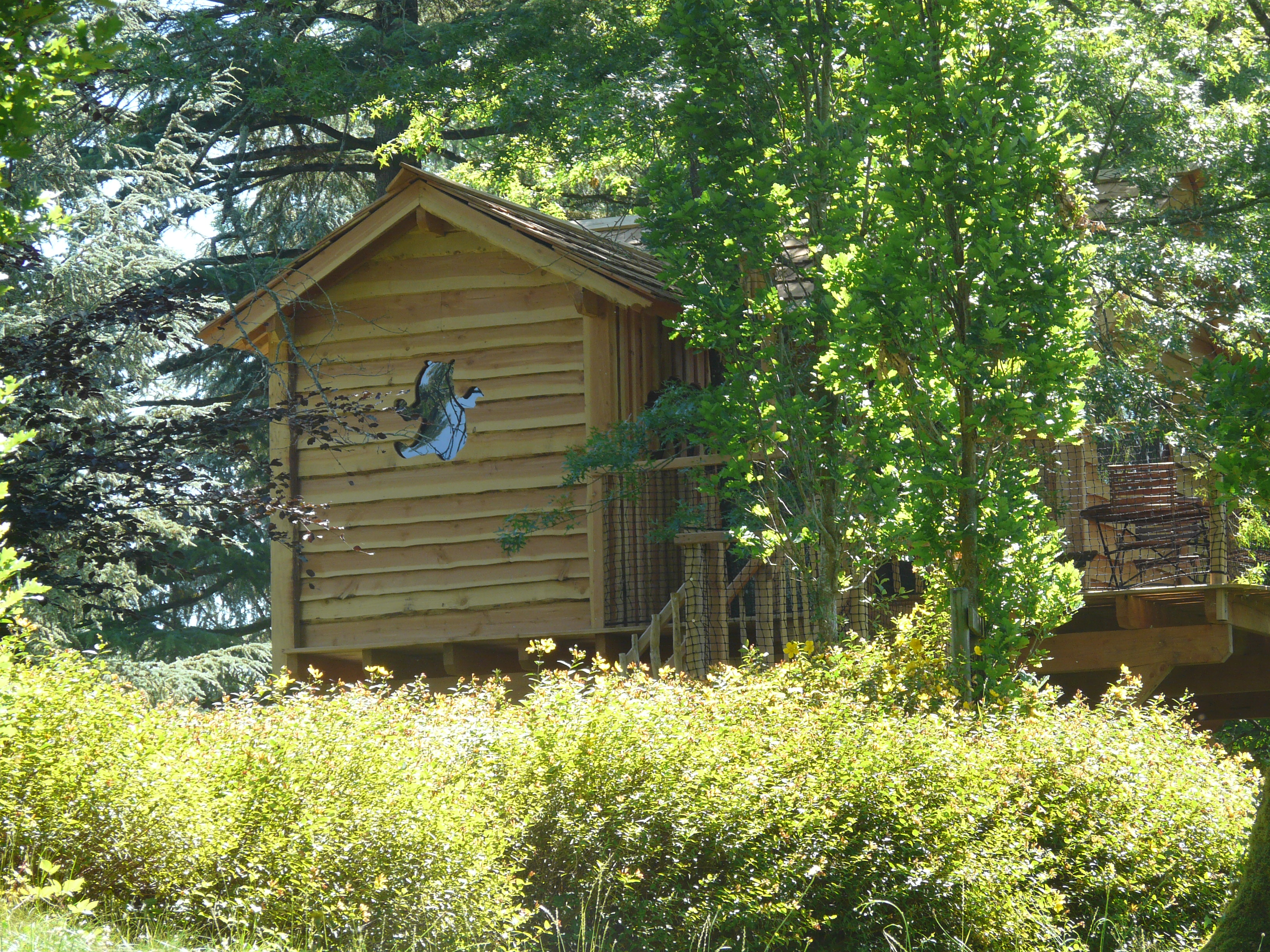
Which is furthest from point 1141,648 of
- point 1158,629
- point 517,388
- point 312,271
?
point 312,271

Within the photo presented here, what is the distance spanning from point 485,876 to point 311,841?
0.69 m

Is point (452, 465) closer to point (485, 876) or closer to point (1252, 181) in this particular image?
point (485, 876)

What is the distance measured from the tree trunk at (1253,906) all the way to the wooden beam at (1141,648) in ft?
16.1

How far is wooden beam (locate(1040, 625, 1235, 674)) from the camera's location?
31.8 feet

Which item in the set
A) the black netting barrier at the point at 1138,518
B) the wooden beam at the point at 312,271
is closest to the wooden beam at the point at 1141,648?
the black netting barrier at the point at 1138,518

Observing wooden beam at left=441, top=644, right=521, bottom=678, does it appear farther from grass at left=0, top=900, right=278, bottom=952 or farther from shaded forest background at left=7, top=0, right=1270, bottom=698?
grass at left=0, top=900, right=278, bottom=952

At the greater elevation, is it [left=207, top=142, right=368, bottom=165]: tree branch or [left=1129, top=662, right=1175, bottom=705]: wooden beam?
[left=207, top=142, right=368, bottom=165]: tree branch

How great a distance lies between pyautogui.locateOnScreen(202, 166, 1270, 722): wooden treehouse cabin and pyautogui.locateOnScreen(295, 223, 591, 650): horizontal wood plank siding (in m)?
0.02

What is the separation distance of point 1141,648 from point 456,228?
23.6 feet

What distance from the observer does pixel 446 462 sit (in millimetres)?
11719

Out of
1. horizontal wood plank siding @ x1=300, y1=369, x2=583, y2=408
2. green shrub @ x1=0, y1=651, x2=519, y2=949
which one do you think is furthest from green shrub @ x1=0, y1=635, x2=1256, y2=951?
horizontal wood plank siding @ x1=300, y1=369, x2=583, y2=408

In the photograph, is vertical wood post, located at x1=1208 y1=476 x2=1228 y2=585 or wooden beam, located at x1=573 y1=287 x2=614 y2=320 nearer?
vertical wood post, located at x1=1208 y1=476 x2=1228 y2=585

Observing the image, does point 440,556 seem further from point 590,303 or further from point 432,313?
point 590,303

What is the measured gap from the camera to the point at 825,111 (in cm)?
852
